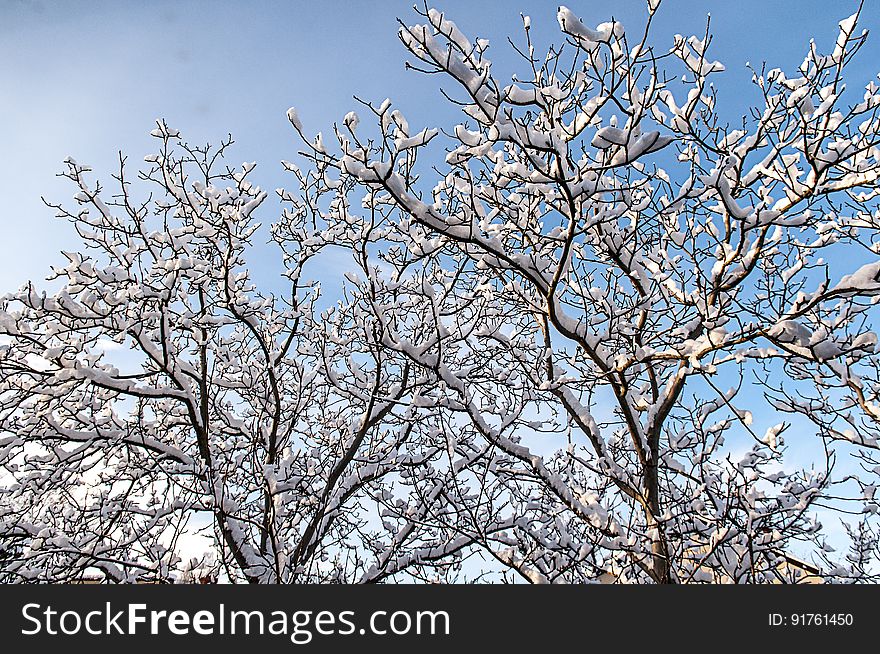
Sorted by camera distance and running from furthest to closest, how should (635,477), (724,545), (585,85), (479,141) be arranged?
(635,477) → (724,545) → (585,85) → (479,141)

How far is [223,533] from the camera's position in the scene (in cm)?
522

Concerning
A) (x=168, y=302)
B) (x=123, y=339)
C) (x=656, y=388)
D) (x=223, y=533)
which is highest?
(x=168, y=302)

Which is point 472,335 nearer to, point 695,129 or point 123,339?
point 695,129

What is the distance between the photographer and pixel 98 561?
555 cm

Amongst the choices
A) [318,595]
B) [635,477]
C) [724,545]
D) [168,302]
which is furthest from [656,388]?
[168,302]

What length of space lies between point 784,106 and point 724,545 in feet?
9.93

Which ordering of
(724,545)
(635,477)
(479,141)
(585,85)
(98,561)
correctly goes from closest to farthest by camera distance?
(479,141) < (585,85) < (724,545) < (635,477) < (98,561)

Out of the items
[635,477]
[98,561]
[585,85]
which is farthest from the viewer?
[98,561]

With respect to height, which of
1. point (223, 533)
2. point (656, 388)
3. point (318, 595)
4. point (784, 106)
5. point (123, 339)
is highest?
point (784, 106)

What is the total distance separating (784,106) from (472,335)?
2922 mm

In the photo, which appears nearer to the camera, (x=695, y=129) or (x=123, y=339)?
(x=695, y=129)

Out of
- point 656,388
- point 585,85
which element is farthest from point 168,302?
point 656,388

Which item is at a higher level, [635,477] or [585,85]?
[585,85]

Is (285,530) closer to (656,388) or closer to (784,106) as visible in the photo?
(656,388)
